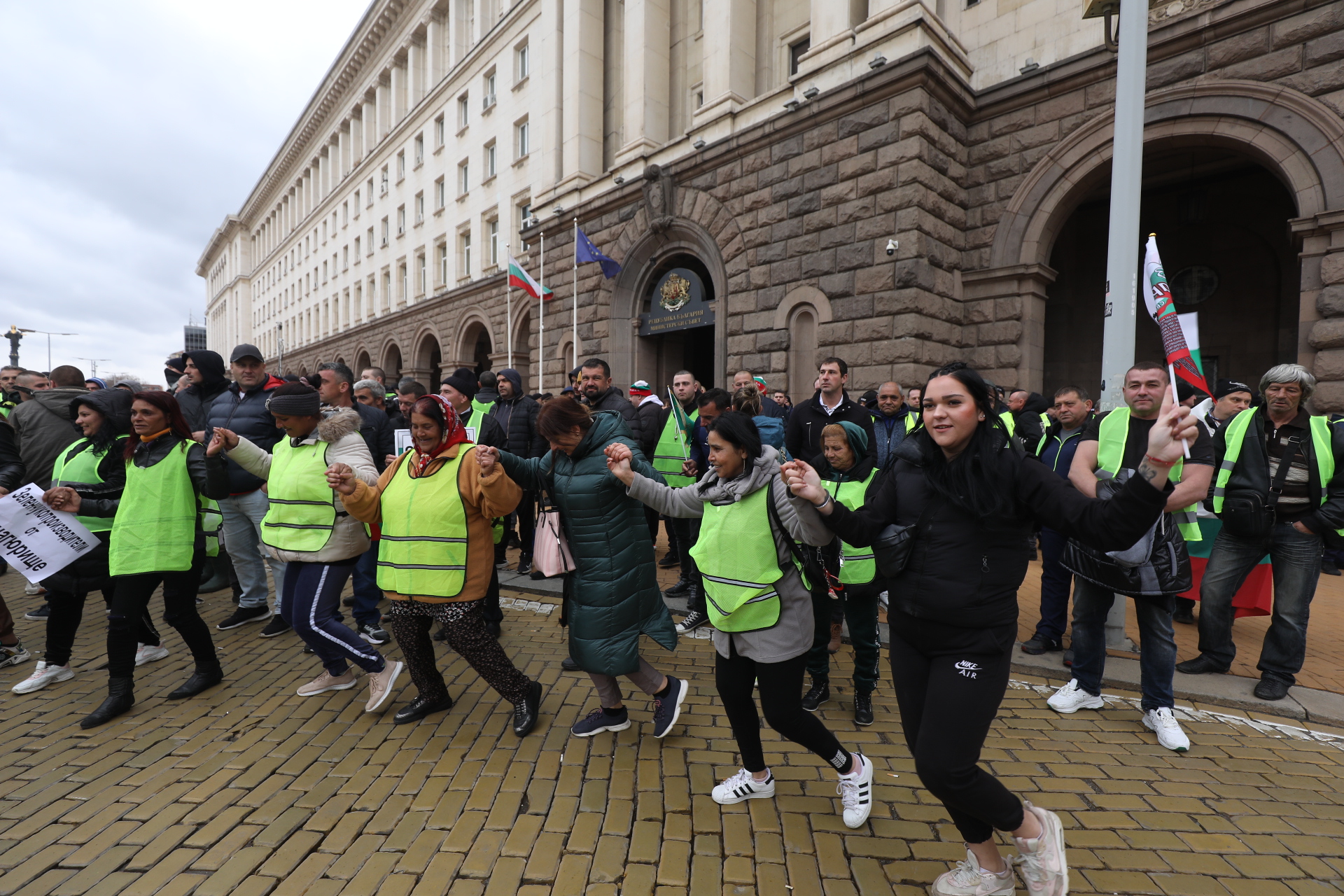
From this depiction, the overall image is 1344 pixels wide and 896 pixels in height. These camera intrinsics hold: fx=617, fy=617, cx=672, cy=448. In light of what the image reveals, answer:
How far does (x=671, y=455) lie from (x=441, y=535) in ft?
10.3

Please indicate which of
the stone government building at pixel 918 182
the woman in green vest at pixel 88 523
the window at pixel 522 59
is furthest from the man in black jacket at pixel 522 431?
the window at pixel 522 59

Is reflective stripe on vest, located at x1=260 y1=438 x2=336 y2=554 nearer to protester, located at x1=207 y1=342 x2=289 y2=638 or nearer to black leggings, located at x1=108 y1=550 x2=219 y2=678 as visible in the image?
black leggings, located at x1=108 y1=550 x2=219 y2=678

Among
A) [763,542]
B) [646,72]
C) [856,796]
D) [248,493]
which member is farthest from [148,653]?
[646,72]

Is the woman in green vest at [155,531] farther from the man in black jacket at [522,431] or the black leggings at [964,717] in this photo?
the black leggings at [964,717]

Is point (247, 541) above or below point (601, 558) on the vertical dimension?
below

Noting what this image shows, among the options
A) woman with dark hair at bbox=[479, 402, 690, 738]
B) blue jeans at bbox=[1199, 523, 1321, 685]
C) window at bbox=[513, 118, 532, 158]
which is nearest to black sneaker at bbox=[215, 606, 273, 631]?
woman with dark hair at bbox=[479, 402, 690, 738]

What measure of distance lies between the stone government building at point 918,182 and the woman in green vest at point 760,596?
315 inches

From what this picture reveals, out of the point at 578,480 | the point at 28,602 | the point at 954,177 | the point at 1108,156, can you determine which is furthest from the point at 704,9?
the point at 28,602

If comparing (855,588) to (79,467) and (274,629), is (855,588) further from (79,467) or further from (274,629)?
(79,467)

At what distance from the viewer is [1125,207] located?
4.91 m

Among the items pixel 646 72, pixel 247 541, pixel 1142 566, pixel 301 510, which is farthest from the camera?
pixel 646 72

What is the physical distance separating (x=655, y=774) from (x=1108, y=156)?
1133 cm

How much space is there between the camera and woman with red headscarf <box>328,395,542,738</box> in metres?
3.28

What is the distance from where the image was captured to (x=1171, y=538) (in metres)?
3.35
